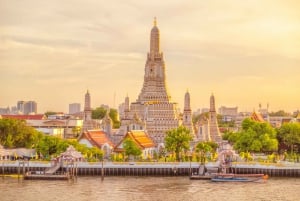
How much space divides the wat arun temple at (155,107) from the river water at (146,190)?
28.9 m

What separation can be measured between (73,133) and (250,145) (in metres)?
54.2

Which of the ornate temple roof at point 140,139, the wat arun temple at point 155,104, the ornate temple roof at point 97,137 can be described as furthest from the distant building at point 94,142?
the wat arun temple at point 155,104

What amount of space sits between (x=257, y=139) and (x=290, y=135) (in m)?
7.72

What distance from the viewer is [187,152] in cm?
7844

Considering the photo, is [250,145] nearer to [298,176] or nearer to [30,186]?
[298,176]

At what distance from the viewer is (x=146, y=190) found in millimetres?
51219

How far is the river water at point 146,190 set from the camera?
4750 cm

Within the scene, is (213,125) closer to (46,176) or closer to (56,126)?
(56,126)

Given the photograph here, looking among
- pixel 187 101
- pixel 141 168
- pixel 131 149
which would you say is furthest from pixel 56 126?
pixel 141 168

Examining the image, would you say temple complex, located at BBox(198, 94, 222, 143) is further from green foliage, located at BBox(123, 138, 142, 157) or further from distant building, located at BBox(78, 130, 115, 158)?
green foliage, located at BBox(123, 138, 142, 157)

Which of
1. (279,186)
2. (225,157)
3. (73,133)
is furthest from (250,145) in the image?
(73,133)

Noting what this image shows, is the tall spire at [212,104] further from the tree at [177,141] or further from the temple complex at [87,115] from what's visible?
the tree at [177,141]

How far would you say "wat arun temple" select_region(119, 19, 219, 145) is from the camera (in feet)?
292

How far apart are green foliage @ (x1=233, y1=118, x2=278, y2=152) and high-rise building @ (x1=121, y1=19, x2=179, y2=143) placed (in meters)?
18.3
